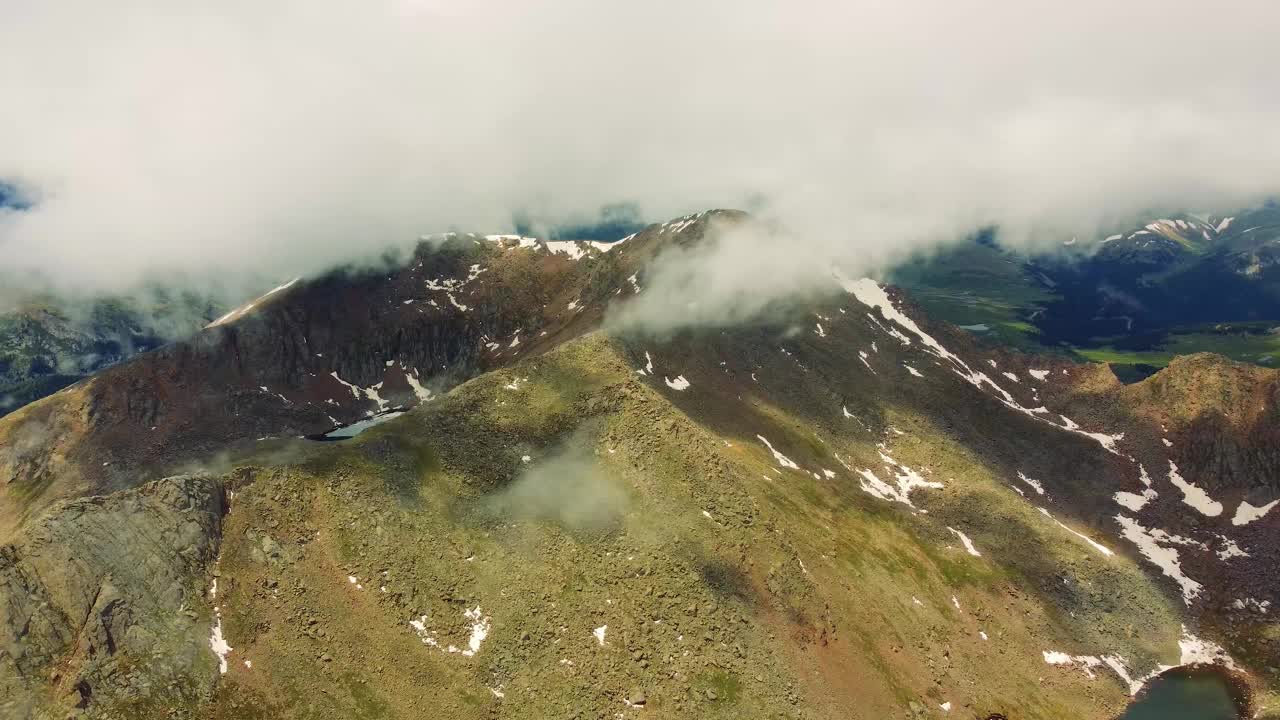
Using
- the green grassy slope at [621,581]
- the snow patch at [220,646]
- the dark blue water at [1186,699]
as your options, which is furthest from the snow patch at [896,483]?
the snow patch at [220,646]

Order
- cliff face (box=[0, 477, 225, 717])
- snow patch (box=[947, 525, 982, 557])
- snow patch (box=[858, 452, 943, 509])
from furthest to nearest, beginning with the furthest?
snow patch (box=[858, 452, 943, 509]) → snow patch (box=[947, 525, 982, 557]) → cliff face (box=[0, 477, 225, 717])

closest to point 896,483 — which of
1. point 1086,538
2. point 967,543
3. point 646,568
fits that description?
point 967,543

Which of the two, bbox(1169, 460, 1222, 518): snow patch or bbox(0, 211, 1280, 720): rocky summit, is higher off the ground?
bbox(0, 211, 1280, 720): rocky summit

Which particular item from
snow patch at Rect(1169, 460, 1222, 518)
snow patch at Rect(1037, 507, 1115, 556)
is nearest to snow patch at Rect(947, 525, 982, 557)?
snow patch at Rect(1037, 507, 1115, 556)

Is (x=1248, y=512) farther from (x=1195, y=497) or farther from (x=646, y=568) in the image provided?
(x=646, y=568)

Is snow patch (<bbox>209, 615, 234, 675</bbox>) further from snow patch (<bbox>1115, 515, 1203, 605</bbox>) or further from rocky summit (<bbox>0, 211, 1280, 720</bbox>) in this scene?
snow patch (<bbox>1115, 515, 1203, 605</bbox>)

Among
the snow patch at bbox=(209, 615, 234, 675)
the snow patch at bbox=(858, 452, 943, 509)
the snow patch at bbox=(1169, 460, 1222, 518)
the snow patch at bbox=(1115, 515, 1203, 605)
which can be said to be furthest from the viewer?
the snow patch at bbox=(1169, 460, 1222, 518)

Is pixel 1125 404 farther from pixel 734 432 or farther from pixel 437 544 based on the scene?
pixel 437 544
